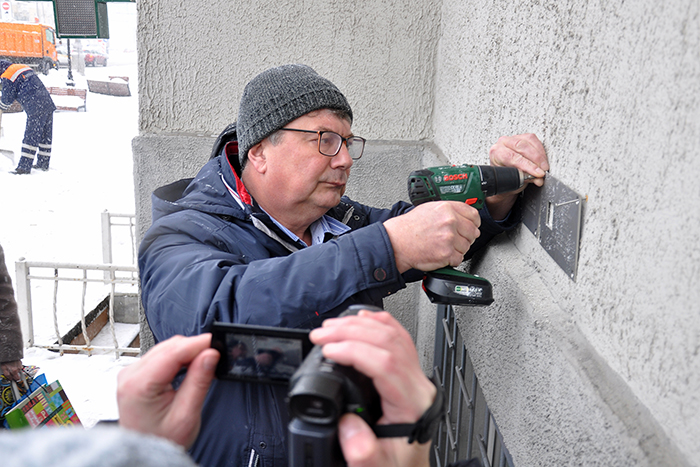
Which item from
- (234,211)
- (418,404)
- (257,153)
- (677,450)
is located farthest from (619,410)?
(257,153)

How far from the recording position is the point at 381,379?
75 centimetres

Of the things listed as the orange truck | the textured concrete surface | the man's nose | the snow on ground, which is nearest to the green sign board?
the snow on ground

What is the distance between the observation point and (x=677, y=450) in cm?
84

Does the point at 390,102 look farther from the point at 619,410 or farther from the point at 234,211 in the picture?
the point at 619,410

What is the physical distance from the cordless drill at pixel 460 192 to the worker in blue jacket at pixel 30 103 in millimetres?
13192

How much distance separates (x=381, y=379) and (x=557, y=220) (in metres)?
0.87

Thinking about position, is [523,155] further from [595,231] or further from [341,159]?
[341,159]

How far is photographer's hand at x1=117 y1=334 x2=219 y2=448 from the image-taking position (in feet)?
2.77

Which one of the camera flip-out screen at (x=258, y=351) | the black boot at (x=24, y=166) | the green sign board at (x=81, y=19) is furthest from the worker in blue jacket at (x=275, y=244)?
the black boot at (x=24, y=166)

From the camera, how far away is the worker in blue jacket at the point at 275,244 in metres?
1.47

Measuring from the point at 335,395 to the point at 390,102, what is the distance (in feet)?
9.07

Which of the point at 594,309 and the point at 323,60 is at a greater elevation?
the point at 323,60

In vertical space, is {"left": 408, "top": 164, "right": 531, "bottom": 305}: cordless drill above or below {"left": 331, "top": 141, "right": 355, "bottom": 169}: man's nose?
below

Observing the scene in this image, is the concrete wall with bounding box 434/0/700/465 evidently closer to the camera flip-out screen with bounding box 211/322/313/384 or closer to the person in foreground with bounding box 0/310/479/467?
the person in foreground with bounding box 0/310/479/467
